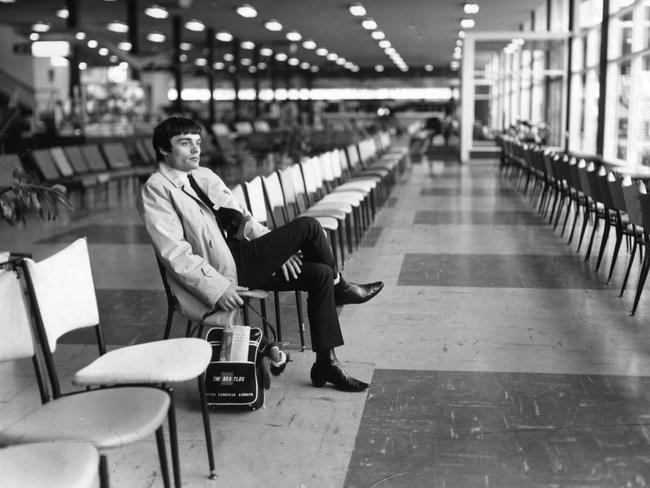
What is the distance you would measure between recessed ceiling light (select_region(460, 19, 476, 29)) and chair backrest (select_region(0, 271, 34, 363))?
792 inches

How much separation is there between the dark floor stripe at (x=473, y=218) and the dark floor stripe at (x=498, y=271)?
2.02 meters

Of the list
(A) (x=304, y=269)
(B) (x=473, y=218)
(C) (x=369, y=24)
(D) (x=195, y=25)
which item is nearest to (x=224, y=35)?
(D) (x=195, y=25)

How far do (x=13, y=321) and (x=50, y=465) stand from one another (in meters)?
0.68

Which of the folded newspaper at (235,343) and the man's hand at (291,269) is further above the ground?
the man's hand at (291,269)

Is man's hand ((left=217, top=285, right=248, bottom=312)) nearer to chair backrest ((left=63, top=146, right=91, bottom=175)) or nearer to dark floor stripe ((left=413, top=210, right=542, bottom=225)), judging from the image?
dark floor stripe ((left=413, top=210, right=542, bottom=225))

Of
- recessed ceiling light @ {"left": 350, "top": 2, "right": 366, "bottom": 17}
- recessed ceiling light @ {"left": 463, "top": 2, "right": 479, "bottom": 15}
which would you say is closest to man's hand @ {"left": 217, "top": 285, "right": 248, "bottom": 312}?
recessed ceiling light @ {"left": 350, "top": 2, "right": 366, "bottom": 17}

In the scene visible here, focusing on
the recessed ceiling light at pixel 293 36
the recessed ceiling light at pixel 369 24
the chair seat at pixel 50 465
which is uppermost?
the recessed ceiling light at pixel 369 24

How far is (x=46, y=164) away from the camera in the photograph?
10234 millimetres

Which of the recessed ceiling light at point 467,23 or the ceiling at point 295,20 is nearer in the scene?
the ceiling at point 295,20

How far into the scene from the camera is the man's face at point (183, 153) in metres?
3.58

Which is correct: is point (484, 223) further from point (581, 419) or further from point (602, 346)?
point (581, 419)

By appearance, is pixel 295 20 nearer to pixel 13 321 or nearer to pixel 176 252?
pixel 176 252

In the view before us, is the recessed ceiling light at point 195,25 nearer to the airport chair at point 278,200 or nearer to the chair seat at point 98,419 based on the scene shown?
the airport chair at point 278,200

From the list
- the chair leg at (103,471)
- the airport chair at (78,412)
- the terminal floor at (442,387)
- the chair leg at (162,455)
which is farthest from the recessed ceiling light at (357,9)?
the chair leg at (103,471)
